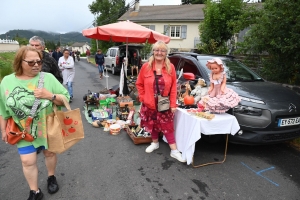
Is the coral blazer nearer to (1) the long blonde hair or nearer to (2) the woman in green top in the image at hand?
(1) the long blonde hair

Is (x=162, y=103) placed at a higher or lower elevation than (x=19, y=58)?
lower

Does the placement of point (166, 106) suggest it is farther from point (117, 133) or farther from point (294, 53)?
point (294, 53)

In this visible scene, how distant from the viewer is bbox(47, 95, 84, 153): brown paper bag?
7.30 ft

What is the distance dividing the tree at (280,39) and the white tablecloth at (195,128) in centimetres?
307

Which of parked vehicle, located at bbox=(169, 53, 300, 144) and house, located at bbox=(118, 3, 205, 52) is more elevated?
house, located at bbox=(118, 3, 205, 52)

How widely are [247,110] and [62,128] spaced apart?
2.78 metres

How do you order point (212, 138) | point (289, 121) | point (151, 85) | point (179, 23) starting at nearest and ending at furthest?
point (151, 85) < point (289, 121) < point (212, 138) < point (179, 23)

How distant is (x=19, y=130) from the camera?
2100 millimetres

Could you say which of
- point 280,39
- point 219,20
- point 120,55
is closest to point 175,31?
point 120,55

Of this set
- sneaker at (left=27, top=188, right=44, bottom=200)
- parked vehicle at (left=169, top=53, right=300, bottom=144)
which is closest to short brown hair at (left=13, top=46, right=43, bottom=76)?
sneaker at (left=27, top=188, right=44, bottom=200)

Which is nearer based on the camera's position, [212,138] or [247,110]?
[247,110]

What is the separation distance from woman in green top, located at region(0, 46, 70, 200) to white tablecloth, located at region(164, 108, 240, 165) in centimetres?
185

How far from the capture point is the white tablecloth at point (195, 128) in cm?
303

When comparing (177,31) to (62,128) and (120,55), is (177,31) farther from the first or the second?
(62,128)
